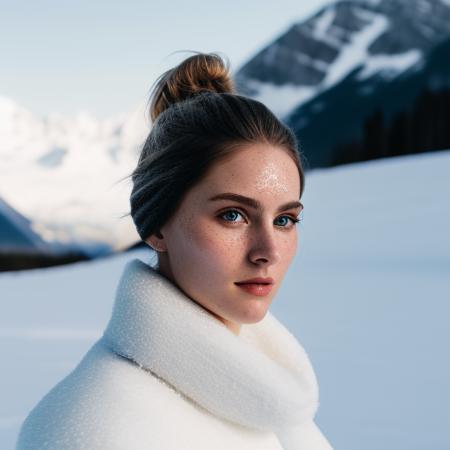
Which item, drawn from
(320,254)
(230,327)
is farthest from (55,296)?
(230,327)

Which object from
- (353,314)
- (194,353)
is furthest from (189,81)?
(353,314)

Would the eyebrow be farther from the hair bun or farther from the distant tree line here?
the distant tree line

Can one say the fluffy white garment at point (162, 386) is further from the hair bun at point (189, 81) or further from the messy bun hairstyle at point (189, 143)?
the hair bun at point (189, 81)

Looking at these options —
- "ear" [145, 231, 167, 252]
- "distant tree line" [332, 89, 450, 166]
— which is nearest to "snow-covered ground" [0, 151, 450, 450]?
"ear" [145, 231, 167, 252]

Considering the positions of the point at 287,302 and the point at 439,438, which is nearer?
the point at 439,438

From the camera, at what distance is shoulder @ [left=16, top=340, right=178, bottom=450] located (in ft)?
2.89

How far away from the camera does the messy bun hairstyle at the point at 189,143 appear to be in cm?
101

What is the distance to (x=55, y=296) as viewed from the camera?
7336mm

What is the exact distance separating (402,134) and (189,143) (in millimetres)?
30033

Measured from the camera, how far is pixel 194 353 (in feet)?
3.14

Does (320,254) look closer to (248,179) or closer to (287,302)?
(287,302)

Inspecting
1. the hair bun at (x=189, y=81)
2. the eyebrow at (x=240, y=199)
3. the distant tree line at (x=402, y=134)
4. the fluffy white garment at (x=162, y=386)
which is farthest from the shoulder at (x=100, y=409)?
the distant tree line at (x=402, y=134)

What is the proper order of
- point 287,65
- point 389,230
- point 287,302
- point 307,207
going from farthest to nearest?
1. point 287,65
2. point 307,207
3. point 389,230
4. point 287,302

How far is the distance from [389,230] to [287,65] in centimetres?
10354
